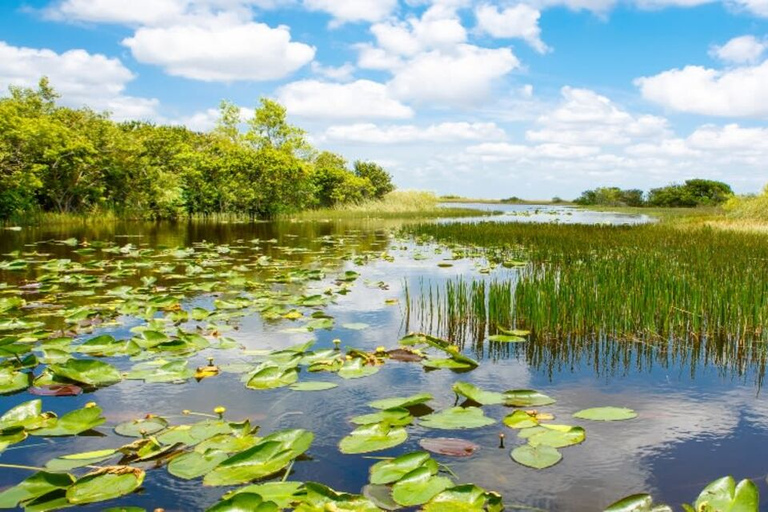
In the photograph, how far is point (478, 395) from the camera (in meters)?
3.74

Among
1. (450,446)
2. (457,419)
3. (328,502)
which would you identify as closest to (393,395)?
(457,419)

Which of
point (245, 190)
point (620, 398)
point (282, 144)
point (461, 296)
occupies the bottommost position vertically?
point (620, 398)

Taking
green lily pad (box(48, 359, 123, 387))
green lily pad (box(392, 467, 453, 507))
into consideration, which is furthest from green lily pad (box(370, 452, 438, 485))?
green lily pad (box(48, 359, 123, 387))

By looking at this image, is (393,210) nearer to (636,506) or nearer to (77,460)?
(77,460)

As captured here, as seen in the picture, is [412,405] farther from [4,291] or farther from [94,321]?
[4,291]

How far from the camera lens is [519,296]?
600cm

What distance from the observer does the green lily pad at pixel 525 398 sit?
12.1 ft

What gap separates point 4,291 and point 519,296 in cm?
648

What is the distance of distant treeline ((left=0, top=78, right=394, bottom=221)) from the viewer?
20062 mm

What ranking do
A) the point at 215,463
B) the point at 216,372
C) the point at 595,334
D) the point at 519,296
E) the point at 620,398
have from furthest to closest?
the point at 519,296 < the point at 595,334 < the point at 216,372 < the point at 620,398 < the point at 215,463

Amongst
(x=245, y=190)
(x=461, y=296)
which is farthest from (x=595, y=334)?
(x=245, y=190)

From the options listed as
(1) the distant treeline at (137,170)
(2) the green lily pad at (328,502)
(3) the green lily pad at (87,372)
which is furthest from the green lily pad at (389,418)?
(1) the distant treeline at (137,170)

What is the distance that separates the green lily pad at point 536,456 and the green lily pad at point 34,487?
7.01ft

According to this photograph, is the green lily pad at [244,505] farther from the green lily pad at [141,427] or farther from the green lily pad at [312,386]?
the green lily pad at [312,386]
